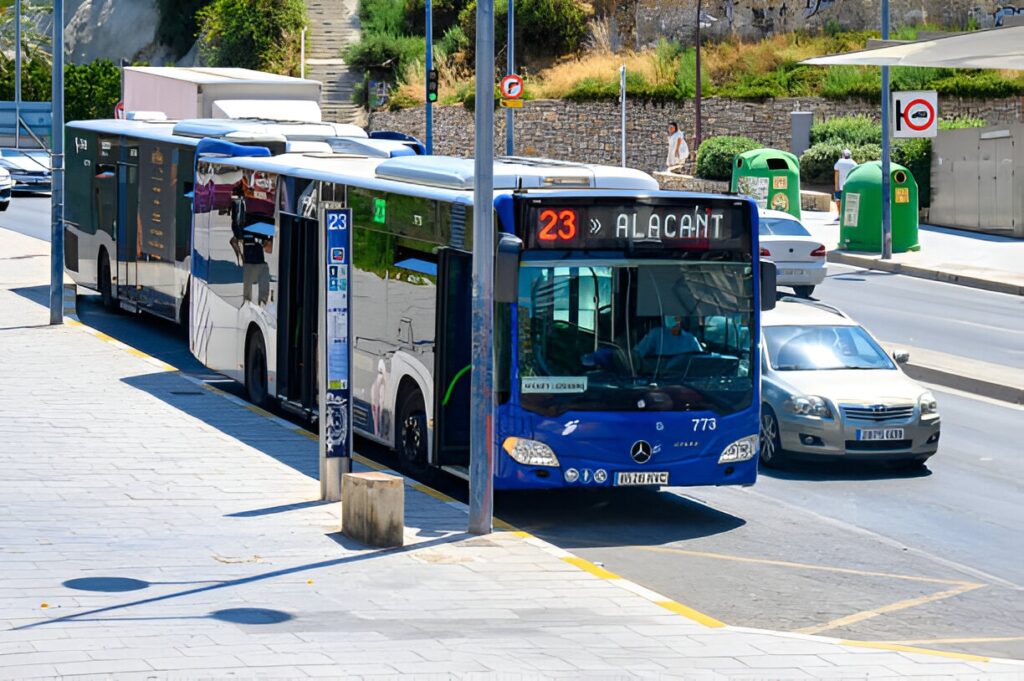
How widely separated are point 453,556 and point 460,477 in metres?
2.35

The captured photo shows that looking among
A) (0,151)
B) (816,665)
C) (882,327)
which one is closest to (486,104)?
(816,665)

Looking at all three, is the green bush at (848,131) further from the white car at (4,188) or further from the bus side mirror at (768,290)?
the bus side mirror at (768,290)

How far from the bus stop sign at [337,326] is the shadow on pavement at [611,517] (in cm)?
169

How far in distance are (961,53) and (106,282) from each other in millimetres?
14014

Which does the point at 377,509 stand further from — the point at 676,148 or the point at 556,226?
the point at 676,148

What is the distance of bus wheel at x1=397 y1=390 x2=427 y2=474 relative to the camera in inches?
619

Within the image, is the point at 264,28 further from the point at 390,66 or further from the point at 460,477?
the point at 460,477

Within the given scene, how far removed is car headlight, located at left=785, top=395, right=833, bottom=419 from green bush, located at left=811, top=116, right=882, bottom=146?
33174 mm

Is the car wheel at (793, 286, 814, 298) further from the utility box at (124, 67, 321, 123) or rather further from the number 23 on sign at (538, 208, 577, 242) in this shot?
the number 23 on sign at (538, 208, 577, 242)

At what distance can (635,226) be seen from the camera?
14492mm

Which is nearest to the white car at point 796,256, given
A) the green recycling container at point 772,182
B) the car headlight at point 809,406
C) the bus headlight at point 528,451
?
the green recycling container at point 772,182

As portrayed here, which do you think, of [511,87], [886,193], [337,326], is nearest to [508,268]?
[337,326]

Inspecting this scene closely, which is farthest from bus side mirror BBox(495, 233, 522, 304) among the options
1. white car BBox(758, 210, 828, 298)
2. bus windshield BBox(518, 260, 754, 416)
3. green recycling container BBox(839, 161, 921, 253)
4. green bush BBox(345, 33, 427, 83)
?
green bush BBox(345, 33, 427, 83)

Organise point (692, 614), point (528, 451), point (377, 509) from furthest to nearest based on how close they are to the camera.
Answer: point (528, 451) → point (377, 509) → point (692, 614)
